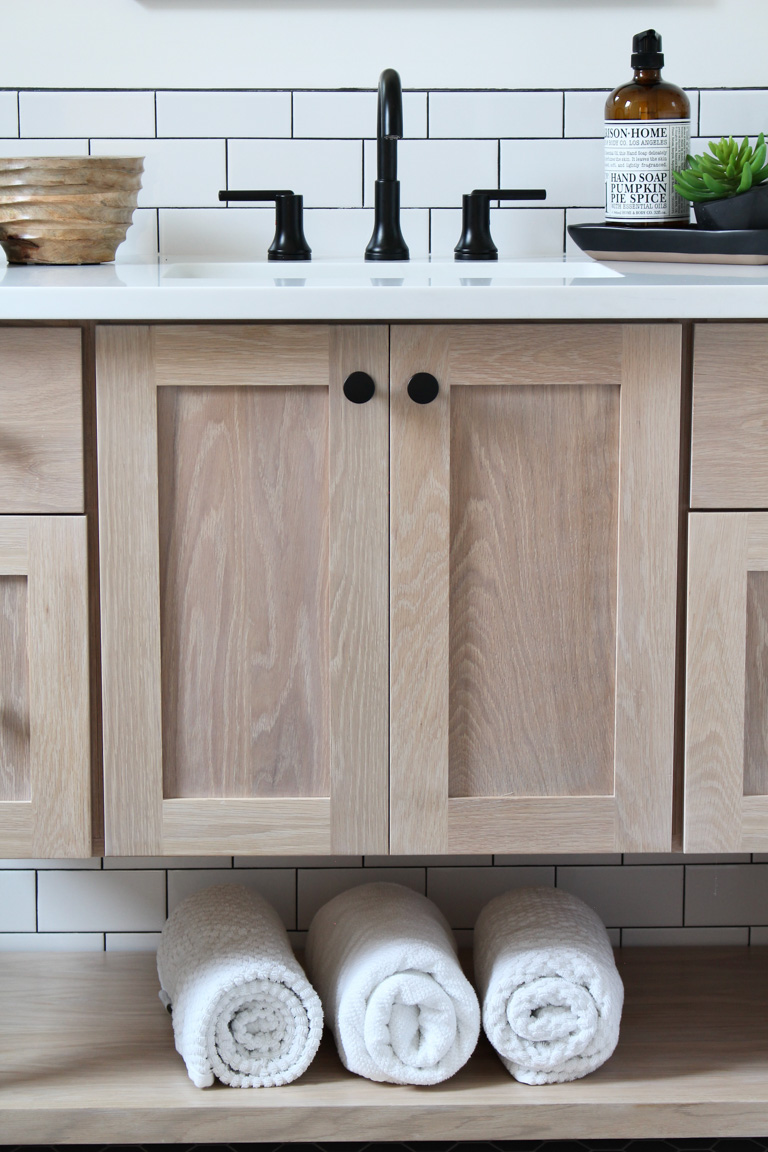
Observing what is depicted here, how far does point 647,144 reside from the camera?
150cm

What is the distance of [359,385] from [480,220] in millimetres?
490

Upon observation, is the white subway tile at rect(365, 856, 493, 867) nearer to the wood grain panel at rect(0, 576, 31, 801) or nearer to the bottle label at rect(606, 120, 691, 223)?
the wood grain panel at rect(0, 576, 31, 801)

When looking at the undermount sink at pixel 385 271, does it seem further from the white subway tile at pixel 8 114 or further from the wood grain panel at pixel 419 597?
the white subway tile at pixel 8 114

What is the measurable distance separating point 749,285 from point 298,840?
2.36 ft

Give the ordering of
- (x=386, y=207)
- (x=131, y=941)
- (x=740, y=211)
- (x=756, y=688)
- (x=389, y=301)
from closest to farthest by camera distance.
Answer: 1. (x=389, y=301)
2. (x=756, y=688)
3. (x=740, y=211)
4. (x=386, y=207)
5. (x=131, y=941)

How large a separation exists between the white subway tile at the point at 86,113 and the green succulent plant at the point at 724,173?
724mm

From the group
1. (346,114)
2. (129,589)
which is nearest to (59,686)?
(129,589)

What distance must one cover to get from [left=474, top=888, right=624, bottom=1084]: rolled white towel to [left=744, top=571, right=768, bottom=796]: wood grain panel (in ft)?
0.91

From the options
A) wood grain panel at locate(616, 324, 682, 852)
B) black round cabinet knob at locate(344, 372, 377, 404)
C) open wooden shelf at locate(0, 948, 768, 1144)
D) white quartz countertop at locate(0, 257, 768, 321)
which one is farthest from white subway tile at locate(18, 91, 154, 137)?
open wooden shelf at locate(0, 948, 768, 1144)

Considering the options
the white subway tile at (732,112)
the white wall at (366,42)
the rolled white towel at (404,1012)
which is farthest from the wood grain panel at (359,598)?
the white subway tile at (732,112)

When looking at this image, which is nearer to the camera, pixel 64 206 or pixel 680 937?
pixel 64 206

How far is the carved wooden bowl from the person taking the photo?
144cm

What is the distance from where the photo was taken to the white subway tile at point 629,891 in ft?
5.72

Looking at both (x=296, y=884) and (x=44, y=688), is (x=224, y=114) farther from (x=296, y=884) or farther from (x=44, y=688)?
(x=296, y=884)
